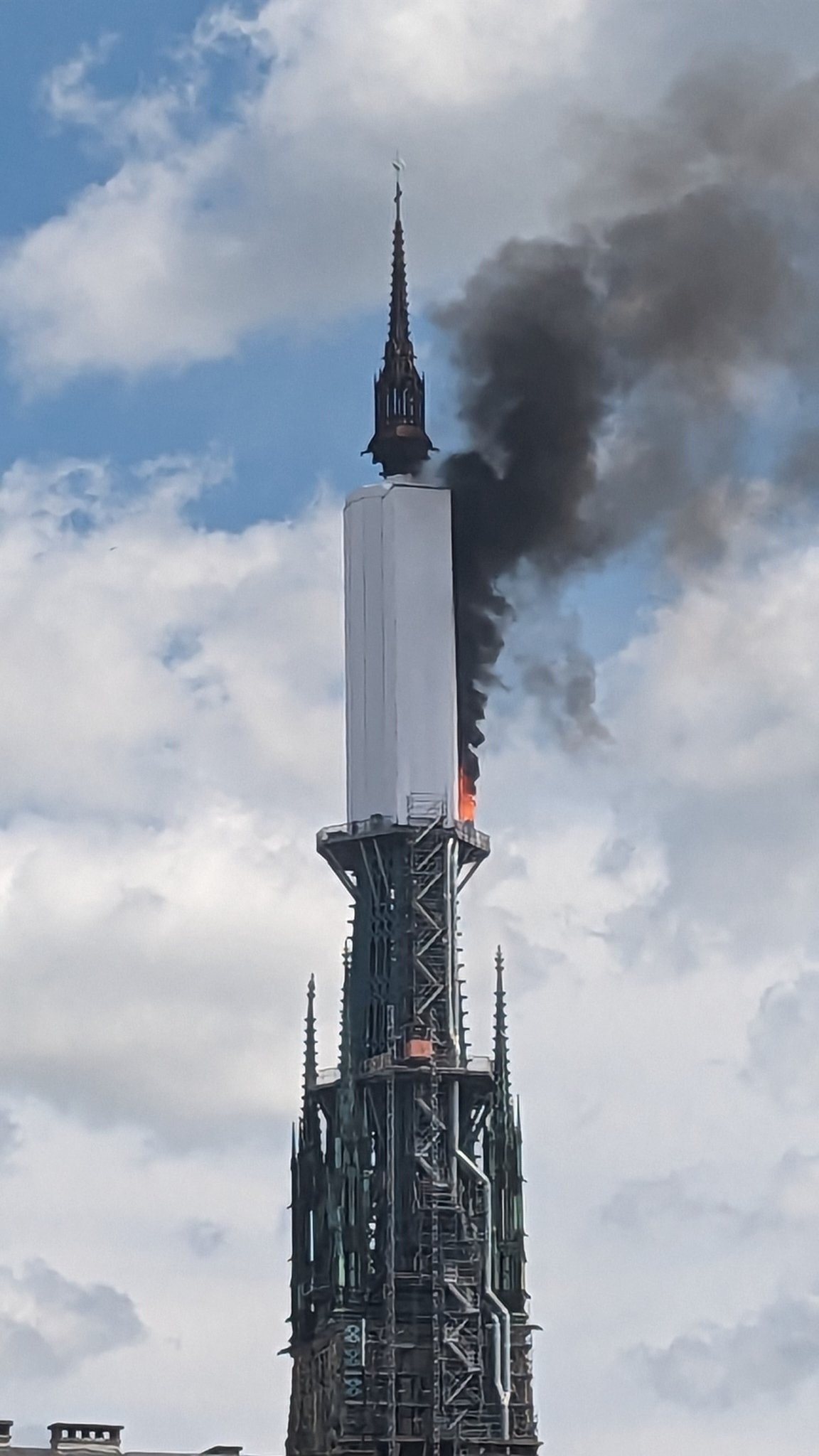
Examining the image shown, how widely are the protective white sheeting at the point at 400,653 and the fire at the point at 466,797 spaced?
80cm

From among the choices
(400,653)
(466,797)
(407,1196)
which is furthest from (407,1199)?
(400,653)

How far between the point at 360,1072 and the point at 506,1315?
43.8ft

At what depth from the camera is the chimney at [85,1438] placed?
179 meters

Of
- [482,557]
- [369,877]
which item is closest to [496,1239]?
[369,877]

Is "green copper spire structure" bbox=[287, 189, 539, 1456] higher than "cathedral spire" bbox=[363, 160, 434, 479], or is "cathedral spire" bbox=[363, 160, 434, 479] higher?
"cathedral spire" bbox=[363, 160, 434, 479]

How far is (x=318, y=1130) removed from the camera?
191000 mm

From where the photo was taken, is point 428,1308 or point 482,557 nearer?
point 428,1308

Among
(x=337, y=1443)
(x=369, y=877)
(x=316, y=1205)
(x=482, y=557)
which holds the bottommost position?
(x=337, y=1443)

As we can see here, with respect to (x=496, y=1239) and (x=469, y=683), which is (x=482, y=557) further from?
(x=496, y=1239)

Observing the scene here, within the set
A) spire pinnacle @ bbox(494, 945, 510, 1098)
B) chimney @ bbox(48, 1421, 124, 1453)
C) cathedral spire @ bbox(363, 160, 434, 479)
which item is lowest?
chimney @ bbox(48, 1421, 124, 1453)

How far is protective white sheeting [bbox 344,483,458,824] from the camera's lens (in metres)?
191

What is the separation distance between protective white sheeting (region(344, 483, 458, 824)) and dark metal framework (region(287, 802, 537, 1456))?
1835mm

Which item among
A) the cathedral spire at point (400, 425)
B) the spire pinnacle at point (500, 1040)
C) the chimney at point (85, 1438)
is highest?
the cathedral spire at point (400, 425)

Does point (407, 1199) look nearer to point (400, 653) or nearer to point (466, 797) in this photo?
point (466, 797)
